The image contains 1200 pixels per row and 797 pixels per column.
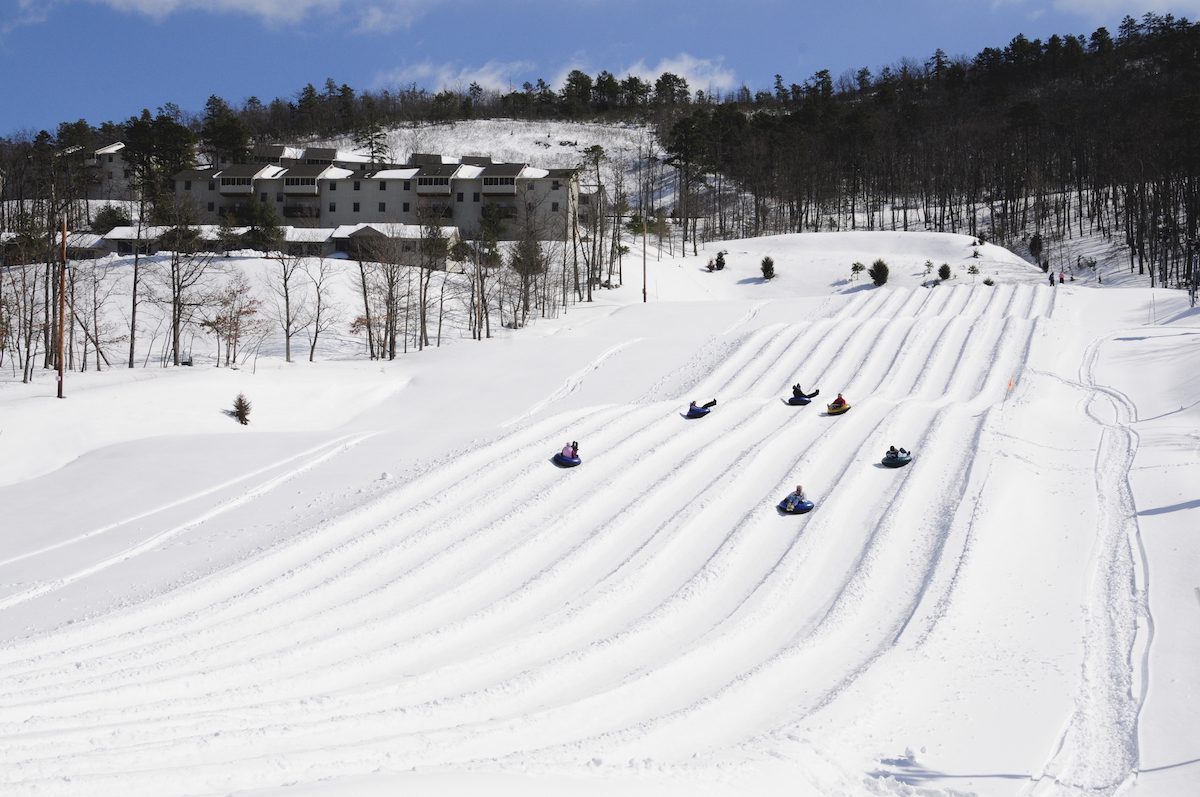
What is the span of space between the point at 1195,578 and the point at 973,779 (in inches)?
327

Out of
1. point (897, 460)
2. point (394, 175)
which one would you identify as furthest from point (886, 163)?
point (897, 460)

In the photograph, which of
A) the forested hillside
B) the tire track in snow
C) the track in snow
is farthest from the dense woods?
the tire track in snow

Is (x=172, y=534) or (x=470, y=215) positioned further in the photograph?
(x=470, y=215)

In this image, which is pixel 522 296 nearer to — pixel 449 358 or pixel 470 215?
pixel 449 358

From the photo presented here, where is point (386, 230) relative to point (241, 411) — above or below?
above

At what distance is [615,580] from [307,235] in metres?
56.3

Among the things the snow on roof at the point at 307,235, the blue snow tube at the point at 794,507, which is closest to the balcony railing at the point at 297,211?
the snow on roof at the point at 307,235

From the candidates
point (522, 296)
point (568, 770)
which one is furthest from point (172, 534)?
point (522, 296)

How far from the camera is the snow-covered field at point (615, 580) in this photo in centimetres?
1123

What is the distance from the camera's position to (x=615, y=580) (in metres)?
18.0

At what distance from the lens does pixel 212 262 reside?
183 ft

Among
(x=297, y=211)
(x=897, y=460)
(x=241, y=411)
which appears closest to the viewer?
(x=897, y=460)

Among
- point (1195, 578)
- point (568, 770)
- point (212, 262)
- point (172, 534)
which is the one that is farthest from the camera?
point (212, 262)

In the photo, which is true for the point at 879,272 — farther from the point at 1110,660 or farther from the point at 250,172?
the point at 250,172
